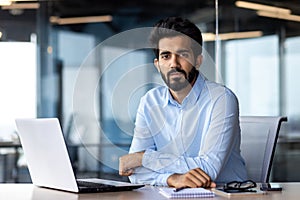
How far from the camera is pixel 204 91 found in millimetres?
2605

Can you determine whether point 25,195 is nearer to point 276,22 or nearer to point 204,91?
point 204,91

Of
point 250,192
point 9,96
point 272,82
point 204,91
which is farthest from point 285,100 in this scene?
point 250,192

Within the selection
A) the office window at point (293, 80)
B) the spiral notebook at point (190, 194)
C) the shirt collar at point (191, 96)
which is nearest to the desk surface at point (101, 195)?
the spiral notebook at point (190, 194)

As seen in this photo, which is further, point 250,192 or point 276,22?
point 276,22

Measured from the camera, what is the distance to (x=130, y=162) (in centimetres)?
241

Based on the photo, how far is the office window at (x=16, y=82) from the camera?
630 cm

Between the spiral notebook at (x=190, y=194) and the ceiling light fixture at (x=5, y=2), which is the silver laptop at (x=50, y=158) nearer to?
the spiral notebook at (x=190, y=194)

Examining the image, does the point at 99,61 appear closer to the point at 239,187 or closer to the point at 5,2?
the point at 5,2

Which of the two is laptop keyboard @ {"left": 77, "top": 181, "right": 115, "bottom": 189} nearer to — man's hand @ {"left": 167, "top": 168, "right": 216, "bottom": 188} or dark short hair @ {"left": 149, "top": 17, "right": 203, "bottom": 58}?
man's hand @ {"left": 167, "top": 168, "right": 216, "bottom": 188}

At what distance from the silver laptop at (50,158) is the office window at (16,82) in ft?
13.6

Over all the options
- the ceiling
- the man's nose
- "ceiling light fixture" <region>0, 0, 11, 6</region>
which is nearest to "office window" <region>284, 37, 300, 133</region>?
the ceiling

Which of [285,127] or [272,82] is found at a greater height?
[272,82]

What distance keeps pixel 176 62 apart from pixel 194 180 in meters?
0.54

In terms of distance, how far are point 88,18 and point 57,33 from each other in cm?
36
